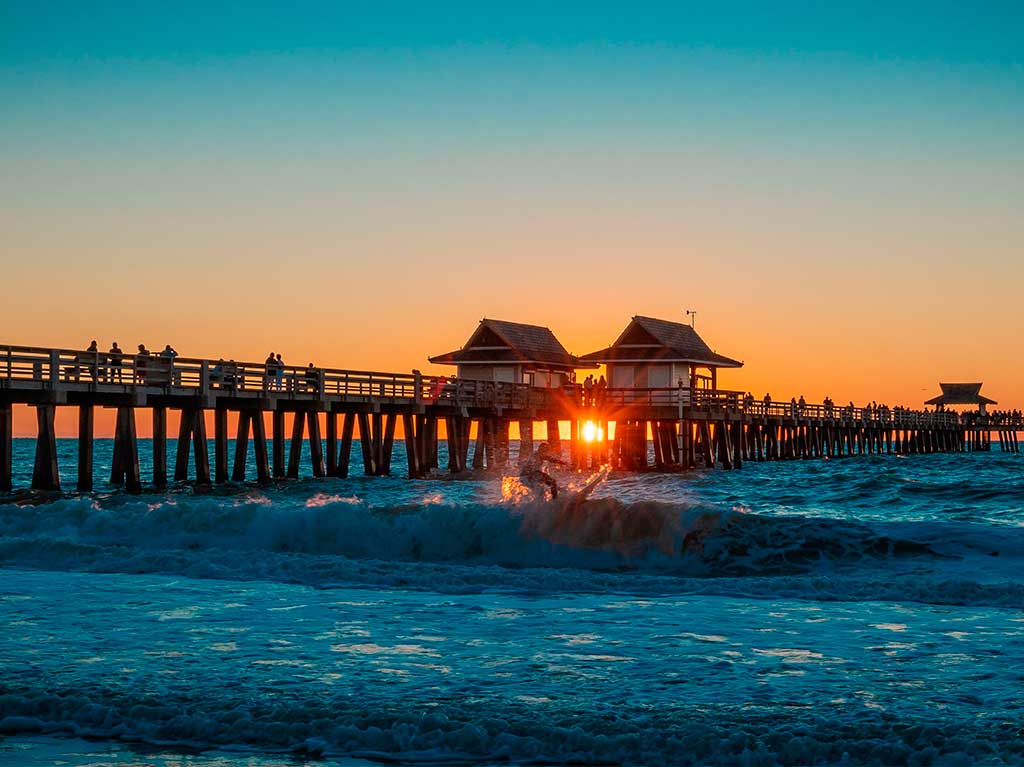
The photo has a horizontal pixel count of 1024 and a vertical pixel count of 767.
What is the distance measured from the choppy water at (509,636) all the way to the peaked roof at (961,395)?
87903 mm

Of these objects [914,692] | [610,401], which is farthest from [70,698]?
[610,401]

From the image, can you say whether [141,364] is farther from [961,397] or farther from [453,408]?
[961,397]

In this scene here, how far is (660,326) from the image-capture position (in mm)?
57594

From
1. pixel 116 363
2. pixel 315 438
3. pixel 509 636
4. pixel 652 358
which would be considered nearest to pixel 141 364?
pixel 116 363

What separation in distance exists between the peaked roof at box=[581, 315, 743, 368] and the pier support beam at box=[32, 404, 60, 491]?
31860 mm

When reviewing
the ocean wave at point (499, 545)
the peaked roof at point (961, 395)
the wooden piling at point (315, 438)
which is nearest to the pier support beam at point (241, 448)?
the wooden piling at point (315, 438)

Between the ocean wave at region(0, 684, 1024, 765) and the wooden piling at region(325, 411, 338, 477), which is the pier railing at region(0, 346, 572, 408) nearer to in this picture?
the wooden piling at region(325, 411, 338, 477)

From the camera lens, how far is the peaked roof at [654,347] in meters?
55.8

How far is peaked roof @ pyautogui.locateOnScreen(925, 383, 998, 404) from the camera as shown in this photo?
101 meters

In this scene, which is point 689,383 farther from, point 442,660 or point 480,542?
point 442,660

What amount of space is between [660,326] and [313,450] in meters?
23.3

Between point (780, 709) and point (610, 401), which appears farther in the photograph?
point (610, 401)

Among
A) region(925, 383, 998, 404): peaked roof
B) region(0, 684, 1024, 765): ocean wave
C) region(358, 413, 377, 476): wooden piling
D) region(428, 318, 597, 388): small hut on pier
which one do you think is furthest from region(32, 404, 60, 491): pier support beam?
region(925, 383, 998, 404): peaked roof

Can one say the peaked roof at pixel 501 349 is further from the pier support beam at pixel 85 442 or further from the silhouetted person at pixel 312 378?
Result: the pier support beam at pixel 85 442
